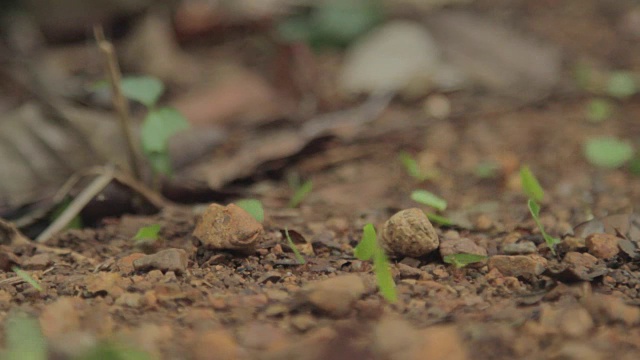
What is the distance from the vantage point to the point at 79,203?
165 cm

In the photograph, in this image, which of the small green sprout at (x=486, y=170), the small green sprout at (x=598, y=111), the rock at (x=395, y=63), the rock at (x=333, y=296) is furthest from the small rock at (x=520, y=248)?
the rock at (x=395, y=63)

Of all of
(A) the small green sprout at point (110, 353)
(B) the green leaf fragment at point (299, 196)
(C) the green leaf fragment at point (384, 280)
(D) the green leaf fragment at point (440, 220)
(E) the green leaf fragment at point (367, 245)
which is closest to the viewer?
(A) the small green sprout at point (110, 353)

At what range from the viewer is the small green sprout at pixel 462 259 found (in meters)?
1.27

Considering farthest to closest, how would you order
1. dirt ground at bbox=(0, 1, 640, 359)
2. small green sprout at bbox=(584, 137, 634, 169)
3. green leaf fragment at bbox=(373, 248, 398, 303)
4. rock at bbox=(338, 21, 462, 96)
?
rock at bbox=(338, 21, 462, 96) < small green sprout at bbox=(584, 137, 634, 169) < green leaf fragment at bbox=(373, 248, 398, 303) < dirt ground at bbox=(0, 1, 640, 359)

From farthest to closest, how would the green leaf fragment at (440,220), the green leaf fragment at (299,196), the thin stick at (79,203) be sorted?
the green leaf fragment at (299,196), the thin stick at (79,203), the green leaf fragment at (440,220)

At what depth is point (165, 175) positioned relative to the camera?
1.82 meters

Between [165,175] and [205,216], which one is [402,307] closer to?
[205,216]

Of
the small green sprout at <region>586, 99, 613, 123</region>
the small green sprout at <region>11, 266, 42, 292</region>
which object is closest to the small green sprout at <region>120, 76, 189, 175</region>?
the small green sprout at <region>11, 266, 42, 292</region>

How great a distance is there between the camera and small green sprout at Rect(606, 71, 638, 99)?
245cm

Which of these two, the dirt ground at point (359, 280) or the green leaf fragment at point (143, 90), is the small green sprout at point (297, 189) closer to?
the dirt ground at point (359, 280)

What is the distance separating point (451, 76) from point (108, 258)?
5.44 ft

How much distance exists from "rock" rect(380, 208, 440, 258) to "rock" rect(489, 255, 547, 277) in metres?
0.11

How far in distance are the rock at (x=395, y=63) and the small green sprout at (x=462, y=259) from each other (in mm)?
1375

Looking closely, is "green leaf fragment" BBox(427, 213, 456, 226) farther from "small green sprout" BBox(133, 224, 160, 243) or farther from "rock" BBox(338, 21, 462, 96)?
"rock" BBox(338, 21, 462, 96)
